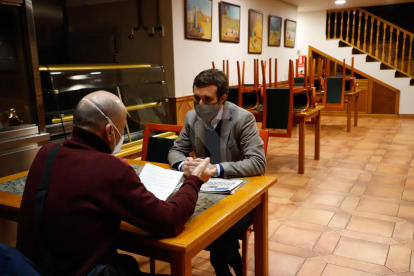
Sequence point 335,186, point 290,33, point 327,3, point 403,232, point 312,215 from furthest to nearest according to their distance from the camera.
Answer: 1. point 290,33
2. point 327,3
3. point 335,186
4. point 312,215
5. point 403,232

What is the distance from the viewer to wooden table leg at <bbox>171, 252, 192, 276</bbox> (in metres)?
1.10

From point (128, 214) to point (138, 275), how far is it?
367 mm

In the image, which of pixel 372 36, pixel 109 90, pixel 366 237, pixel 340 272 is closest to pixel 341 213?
pixel 366 237

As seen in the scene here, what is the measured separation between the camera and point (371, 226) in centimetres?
270

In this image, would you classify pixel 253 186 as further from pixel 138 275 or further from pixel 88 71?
pixel 88 71

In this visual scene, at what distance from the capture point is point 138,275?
4.16 feet

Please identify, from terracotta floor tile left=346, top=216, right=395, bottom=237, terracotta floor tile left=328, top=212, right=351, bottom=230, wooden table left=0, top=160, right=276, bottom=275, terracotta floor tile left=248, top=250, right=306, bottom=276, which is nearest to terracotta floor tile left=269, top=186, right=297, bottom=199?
terracotta floor tile left=328, top=212, right=351, bottom=230

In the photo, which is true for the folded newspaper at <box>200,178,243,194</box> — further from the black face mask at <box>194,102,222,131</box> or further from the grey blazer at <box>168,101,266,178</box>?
the black face mask at <box>194,102,222,131</box>

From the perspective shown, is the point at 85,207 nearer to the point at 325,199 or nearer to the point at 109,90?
the point at 109,90

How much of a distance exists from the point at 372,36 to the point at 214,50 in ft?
17.9

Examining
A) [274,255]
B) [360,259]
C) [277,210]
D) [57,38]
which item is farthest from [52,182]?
[57,38]

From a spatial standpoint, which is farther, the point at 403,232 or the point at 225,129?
the point at 403,232

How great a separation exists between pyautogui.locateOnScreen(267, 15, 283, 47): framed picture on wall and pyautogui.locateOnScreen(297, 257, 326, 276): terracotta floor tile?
17.9 feet

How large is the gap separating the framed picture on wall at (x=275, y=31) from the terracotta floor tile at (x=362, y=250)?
523 centimetres
